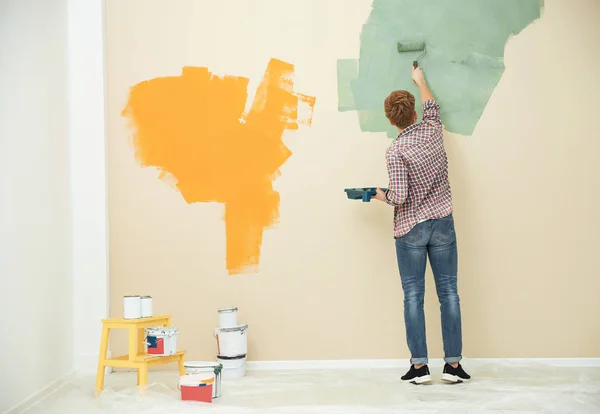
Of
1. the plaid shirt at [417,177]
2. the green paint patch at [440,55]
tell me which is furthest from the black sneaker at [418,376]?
the green paint patch at [440,55]

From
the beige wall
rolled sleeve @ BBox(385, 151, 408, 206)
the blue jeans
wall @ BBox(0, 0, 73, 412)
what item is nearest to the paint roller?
the beige wall

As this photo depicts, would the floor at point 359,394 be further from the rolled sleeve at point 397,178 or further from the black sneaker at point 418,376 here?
the rolled sleeve at point 397,178

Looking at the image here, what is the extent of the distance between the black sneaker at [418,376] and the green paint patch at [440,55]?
3.86ft

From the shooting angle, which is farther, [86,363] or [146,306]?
[86,363]

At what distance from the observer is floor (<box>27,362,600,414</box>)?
7.87 feet

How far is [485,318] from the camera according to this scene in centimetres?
321

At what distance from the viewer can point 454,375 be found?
2838mm

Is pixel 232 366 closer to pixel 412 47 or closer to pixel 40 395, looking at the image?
pixel 40 395

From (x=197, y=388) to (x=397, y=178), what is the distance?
1218mm

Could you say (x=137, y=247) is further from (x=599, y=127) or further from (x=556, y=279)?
(x=599, y=127)

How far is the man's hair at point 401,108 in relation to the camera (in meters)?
2.92

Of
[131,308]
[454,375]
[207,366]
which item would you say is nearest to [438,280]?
[454,375]

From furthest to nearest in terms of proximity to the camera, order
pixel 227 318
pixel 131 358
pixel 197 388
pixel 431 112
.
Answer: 1. pixel 227 318
2. pixel 431 112
3. pixel 131 358
4. pixel 197 388

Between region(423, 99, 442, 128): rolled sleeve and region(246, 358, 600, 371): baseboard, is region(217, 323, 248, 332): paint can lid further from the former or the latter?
region(423, 99, 442, 128): rolled sleeve
